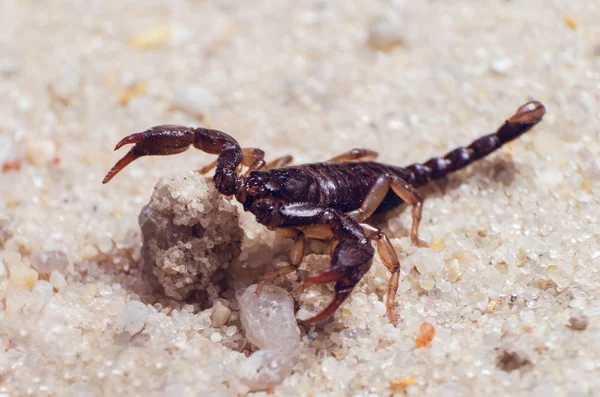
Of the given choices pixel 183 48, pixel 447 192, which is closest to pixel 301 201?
pixel 447 192

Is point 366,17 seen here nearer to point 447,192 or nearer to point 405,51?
point 405,51

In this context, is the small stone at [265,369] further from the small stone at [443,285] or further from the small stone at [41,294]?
the small stone at [41,294]

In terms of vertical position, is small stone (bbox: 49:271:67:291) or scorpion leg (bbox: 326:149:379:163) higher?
scorpion leg (bbox: 326:149:379:163)

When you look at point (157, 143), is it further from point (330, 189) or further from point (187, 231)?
point (330, 189)

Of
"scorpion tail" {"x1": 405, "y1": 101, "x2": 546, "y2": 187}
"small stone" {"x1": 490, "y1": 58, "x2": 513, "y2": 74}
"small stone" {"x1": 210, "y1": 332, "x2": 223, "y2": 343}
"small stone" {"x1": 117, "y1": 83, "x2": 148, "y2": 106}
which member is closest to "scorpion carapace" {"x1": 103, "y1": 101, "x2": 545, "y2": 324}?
"scorpion tail" {"x1": 405, "y1": 101, "x2": 546, "y2": 187}

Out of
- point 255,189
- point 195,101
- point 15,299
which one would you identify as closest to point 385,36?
point 195,101

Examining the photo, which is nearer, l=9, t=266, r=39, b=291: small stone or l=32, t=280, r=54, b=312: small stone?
l=32, t=280, r=54, b=312: small stone

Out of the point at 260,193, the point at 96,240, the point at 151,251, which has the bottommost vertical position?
the point at 96,240

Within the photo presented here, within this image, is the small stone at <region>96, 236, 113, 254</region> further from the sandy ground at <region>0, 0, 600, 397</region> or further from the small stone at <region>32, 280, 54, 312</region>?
the small stone at <region>32, 280, 54, 312</region>
